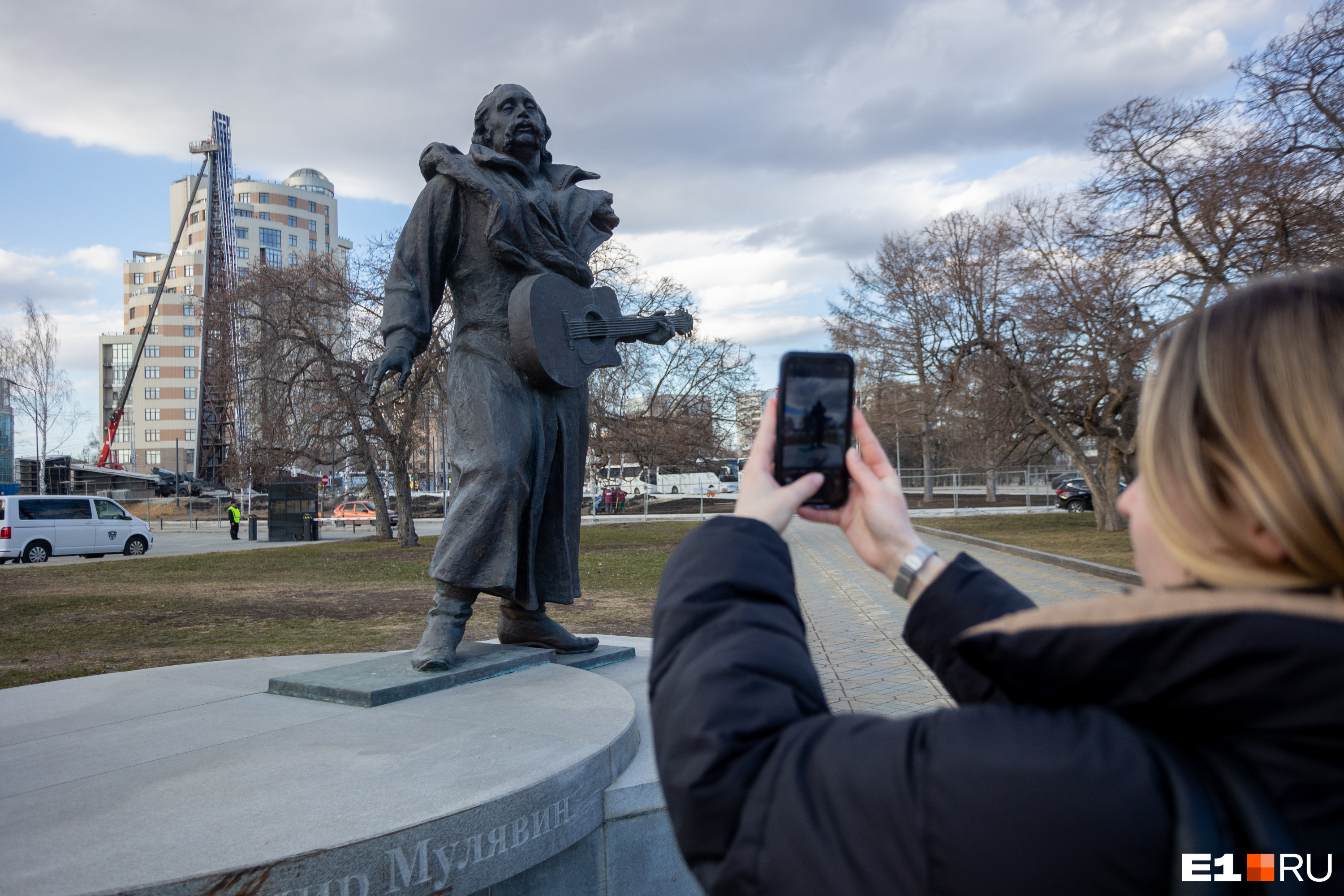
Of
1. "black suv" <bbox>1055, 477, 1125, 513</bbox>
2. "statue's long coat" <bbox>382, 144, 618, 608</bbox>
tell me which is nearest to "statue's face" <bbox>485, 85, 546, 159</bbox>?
"statue's long coat" <bbox>382, 144, 618, 608</bbox>

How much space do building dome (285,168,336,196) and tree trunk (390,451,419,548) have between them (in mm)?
86000

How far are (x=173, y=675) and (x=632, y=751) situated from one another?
271cm

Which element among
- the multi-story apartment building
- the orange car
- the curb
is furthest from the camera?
the multi-story apartment building

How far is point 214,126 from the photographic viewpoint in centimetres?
7862

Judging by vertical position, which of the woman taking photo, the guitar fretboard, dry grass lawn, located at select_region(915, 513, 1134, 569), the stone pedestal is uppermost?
the guitar fretboard

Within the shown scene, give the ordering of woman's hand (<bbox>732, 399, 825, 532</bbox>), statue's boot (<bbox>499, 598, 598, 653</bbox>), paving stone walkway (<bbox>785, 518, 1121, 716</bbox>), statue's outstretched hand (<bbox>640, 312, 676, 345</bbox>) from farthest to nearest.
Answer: paving stone walkway (<bbox>785, 518, 1121, 716</bbox>), statue's outstretched hand (<bbox>640, 312, 676, 345</bbox>), statue's boot (<bbox>499, 598, 598, 653</bbox>), woman's hand (<bbox>732, 399, 825, 532</bbox>)

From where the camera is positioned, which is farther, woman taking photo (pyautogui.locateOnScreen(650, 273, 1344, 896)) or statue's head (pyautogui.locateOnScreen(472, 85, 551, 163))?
statue's head (pyautogui.locateOnScreen(472, 85, 551, 163))

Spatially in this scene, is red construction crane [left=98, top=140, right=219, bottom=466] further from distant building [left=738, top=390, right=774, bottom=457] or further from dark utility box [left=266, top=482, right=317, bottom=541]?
distant building [left=738, top=390, right=774, bottom=457]

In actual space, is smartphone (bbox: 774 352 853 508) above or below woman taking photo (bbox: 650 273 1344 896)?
above

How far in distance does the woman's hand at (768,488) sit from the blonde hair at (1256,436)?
1.28 ft

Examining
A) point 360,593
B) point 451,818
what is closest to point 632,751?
point 451,818

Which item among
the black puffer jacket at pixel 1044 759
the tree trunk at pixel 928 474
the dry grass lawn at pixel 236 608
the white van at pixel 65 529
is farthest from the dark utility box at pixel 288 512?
the black puffer jacket at pixel 1044 759

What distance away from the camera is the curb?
40.4ft

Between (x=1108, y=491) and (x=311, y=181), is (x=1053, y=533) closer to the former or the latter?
(x=1108, y=491)
